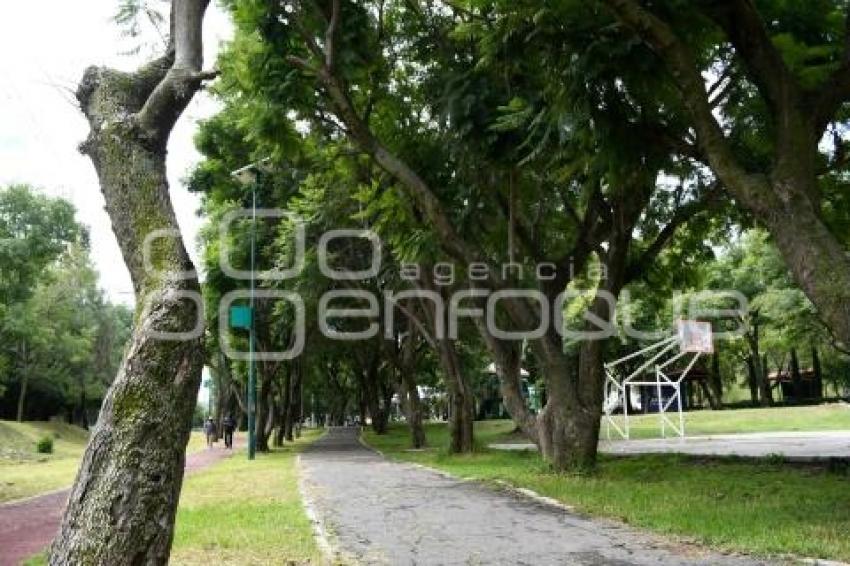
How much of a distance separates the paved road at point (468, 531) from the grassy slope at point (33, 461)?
5987 millimetres

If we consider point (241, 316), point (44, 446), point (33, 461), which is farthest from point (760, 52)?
point (44, 446)

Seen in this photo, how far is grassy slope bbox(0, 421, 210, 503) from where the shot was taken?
19.3 meters

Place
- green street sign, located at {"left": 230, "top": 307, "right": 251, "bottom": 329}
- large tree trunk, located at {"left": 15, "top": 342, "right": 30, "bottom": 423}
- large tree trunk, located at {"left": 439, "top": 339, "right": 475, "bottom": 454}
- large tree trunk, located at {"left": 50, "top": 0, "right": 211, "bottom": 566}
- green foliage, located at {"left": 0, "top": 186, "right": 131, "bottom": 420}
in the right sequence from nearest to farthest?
1. large tree trunk, located at {"left": 50, "top": 0, "right": 211, "bottom": 566}
2. large tree trunk, located at {"left": 439, "top": 339, "right": 475, "bottom": 454}
3. green street sign, located at {"left": 230, "top": 307, "right": 251, "bottom": 329}
4. green foliage, located at {"left": 0, "top": 186, "right": 131, "bottom": 420}
5. large tree trunk, located at {"left": 15, "top": 342, "right": 30, "bottom": 423}

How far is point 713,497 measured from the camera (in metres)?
11.0

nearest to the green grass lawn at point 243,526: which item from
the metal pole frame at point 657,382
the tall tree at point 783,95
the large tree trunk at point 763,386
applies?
the tall tree at point 783,95

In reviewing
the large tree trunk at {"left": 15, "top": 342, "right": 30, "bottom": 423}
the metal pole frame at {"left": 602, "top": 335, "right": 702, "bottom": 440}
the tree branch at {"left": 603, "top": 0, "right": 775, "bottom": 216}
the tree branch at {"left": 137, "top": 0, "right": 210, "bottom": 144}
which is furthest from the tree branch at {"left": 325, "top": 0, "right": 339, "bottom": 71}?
the large tree trunk at {"left": 15, "top": 342, "right": 30, "bottom": 423}

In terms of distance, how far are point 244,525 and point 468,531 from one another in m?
2.70

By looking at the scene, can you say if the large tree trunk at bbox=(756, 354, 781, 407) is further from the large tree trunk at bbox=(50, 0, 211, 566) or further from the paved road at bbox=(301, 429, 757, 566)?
the large tree trunk at bbox=(50, 0, 211, 566)

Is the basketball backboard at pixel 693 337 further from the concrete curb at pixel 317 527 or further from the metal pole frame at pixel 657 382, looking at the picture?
the concrete curb at pixel 317 527

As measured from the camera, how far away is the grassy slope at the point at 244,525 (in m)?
8.09

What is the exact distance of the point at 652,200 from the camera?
1755cm

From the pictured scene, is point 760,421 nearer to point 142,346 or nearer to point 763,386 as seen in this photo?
point 763,386

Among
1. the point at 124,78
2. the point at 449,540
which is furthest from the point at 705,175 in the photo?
the point at 124,78

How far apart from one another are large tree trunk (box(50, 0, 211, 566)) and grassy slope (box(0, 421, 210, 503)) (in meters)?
11.1
